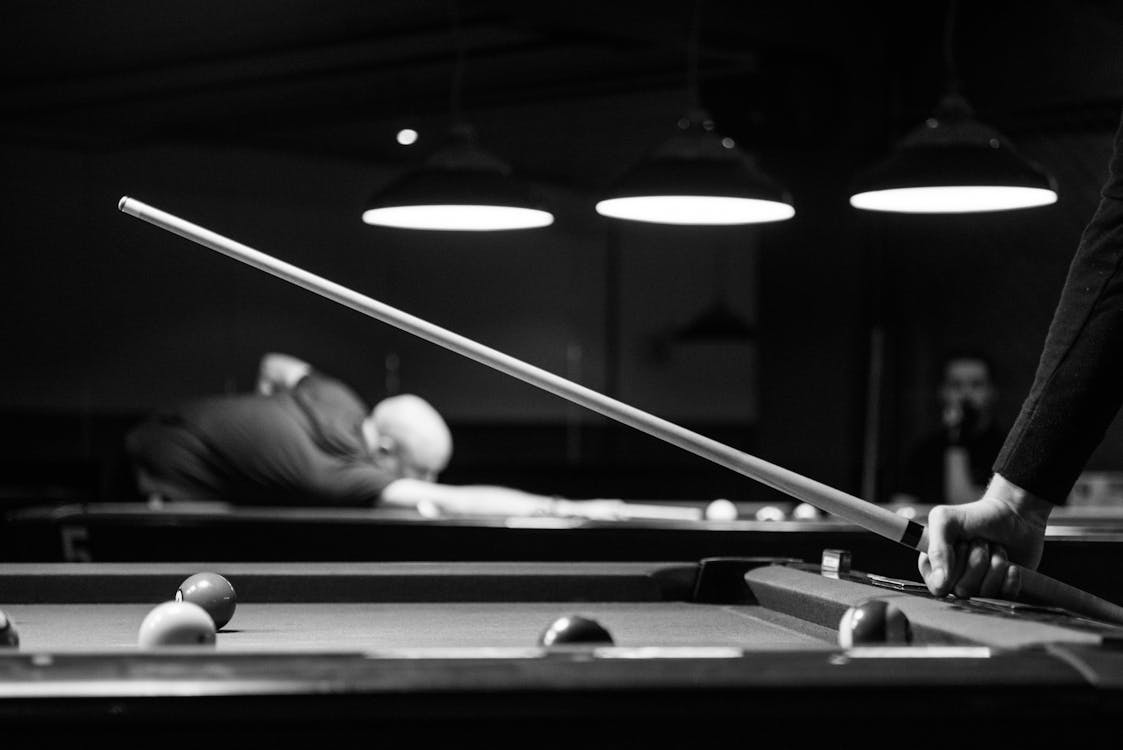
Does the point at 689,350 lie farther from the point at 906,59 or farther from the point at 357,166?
the point at 906,59

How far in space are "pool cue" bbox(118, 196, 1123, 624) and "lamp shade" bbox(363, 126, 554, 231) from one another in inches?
55.4

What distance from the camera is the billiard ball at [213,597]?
193 centimetres

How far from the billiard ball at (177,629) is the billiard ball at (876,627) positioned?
25.9 inches

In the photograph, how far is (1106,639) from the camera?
1.40 metres

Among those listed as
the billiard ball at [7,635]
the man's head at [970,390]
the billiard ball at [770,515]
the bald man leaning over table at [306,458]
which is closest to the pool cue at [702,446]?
the billiard ball at [7,635]

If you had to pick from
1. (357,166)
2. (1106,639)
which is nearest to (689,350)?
(357,166)

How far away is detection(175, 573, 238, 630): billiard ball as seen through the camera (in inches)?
76.0

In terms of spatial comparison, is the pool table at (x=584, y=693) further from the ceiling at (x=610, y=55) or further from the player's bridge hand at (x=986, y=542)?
the ceiling at (x=610, y=55)

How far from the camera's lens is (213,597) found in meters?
1.94

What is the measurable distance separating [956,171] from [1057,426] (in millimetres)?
1698

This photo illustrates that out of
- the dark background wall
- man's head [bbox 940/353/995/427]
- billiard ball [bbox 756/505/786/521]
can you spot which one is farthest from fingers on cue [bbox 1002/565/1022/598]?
man's head [bbox 940/353/995/427]

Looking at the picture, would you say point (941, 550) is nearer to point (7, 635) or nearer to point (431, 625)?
point (431, 625)

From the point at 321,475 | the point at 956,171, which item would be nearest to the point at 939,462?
the point at 321,475

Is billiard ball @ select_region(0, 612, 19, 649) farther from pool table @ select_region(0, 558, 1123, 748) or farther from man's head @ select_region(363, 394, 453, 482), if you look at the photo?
man's head @ select_region(363, 394, 453, 482)
